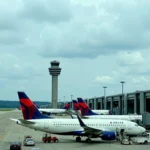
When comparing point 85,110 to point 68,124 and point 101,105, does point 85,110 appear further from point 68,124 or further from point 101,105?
point 101,105

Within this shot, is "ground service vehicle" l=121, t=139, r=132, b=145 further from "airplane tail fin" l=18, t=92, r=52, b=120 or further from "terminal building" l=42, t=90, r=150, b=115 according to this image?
"terminal building" l=42, t=90, r=150, b=115

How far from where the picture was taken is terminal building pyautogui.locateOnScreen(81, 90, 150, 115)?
9938cm

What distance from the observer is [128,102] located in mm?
123250

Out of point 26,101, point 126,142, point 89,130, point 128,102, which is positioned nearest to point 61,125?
point 89,130

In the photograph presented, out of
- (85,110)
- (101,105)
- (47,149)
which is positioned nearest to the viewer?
(47,149)

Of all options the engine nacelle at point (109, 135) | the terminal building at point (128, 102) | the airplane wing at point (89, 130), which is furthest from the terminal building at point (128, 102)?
the airplane wing at point (89, 130)

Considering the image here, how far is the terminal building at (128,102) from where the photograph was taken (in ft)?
326

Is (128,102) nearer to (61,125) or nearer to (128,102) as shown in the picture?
(128,102)

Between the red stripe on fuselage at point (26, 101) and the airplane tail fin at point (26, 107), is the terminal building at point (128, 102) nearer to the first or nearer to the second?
the airplane tail fin at point (26, 107)

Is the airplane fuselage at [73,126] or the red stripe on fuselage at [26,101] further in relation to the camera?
the red stripe on fuselage at [26,101]

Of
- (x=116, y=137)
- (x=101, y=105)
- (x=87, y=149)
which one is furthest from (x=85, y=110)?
(x=101, y=105)

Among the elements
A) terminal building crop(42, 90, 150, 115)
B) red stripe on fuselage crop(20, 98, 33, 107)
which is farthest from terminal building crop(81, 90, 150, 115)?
red stripe on fuselage crop(20, 98, 33, 107)

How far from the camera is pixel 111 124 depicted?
54094 millimetres

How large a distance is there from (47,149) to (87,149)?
4.92m
